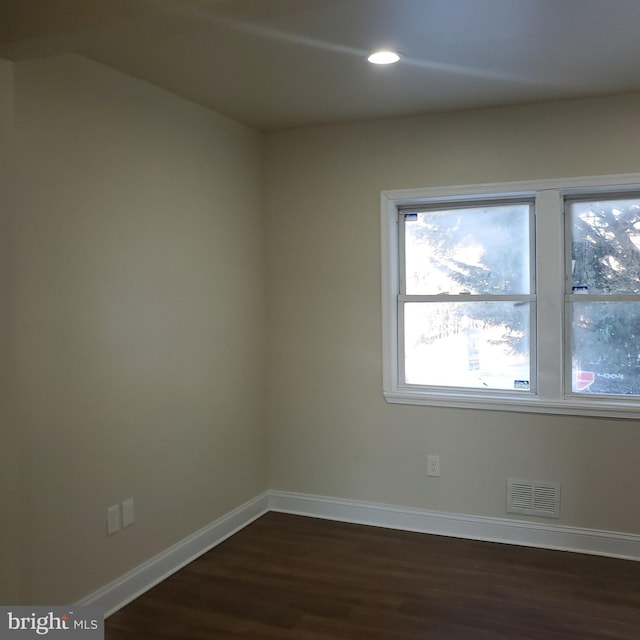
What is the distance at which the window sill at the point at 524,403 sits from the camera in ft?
11.4

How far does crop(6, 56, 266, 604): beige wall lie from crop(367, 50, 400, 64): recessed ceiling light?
1.11 meters

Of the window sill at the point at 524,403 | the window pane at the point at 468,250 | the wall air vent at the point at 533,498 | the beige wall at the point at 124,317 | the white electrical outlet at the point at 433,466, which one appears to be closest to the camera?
the beige wall at the point at 124,317

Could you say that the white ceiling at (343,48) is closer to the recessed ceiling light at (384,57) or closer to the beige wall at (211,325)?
the recessed ceiling light at (384,57)

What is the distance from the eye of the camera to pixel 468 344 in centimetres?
388

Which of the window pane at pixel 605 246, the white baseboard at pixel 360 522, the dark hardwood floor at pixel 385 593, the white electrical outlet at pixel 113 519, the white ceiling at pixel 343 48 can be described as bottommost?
the dark hardwood floor at pixel 385 593

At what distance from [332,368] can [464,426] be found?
883mm

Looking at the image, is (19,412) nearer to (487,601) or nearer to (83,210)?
(83,210)

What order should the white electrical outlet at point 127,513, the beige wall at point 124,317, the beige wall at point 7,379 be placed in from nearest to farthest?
the beige wall at point 7,379 < the beige wall at point 124,317 < the white electrical outlet at point 127,513

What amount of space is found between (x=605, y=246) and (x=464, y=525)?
179 cm

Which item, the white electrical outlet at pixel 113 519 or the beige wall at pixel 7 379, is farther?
the white electrical outlet at pixel 113 519

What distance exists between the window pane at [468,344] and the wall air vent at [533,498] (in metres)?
0.55

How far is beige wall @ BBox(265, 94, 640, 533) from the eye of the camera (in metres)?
3.49

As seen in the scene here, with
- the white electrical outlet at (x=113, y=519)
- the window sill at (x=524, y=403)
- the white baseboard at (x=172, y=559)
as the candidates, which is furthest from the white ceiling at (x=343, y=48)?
the white baseboard at (x=172, y=559)

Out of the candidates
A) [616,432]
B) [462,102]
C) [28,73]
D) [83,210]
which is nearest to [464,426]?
[616,432]
